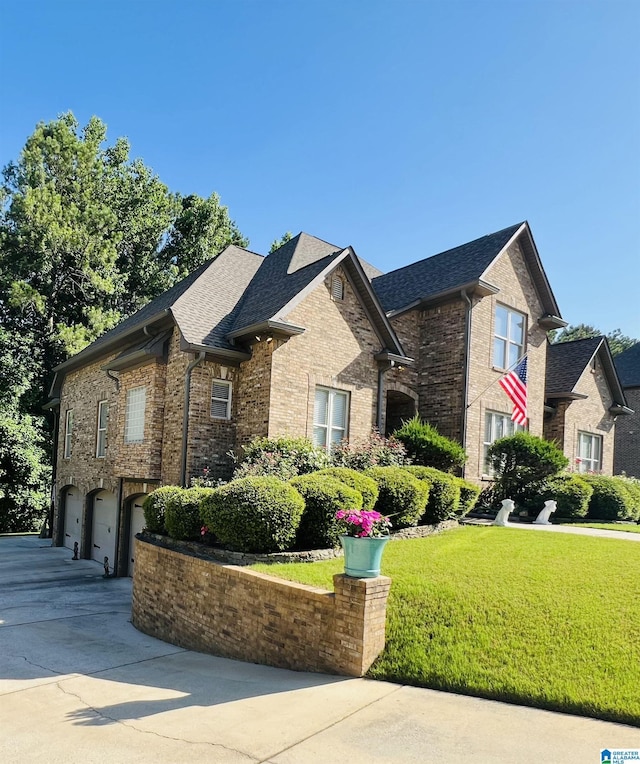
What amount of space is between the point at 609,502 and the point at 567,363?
24.8 feet

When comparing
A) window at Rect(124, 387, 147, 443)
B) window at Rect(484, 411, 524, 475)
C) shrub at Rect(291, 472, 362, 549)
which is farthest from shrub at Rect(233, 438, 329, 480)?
window at Rect(484, 411, 524, 475)

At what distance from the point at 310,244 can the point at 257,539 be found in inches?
476

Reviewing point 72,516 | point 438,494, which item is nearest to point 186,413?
point 438,494

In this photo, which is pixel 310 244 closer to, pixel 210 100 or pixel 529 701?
pixel 210 100

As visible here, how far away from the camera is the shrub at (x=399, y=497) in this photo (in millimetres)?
11352

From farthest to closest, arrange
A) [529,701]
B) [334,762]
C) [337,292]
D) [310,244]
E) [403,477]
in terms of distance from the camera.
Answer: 1. [310,244]
2. [337,292]
3. [403,477]
4. [529,701]
5. [334,762]

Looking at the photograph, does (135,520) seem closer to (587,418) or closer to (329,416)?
(329,416)

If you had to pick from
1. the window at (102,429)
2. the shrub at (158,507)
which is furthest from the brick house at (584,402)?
the window at (102,429)

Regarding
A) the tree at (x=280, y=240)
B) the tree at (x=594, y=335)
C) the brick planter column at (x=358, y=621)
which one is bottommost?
the brick planter column at (x=358, y=621)

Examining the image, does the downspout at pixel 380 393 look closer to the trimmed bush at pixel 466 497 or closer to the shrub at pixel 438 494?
the trimmed bush at pixel 466 497

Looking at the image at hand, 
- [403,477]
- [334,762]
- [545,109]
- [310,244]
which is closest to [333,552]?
[403,477]

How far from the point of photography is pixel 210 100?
53.6 ft

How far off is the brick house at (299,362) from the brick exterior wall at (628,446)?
36.7ft

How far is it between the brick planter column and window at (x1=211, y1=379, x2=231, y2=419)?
8255 mm
